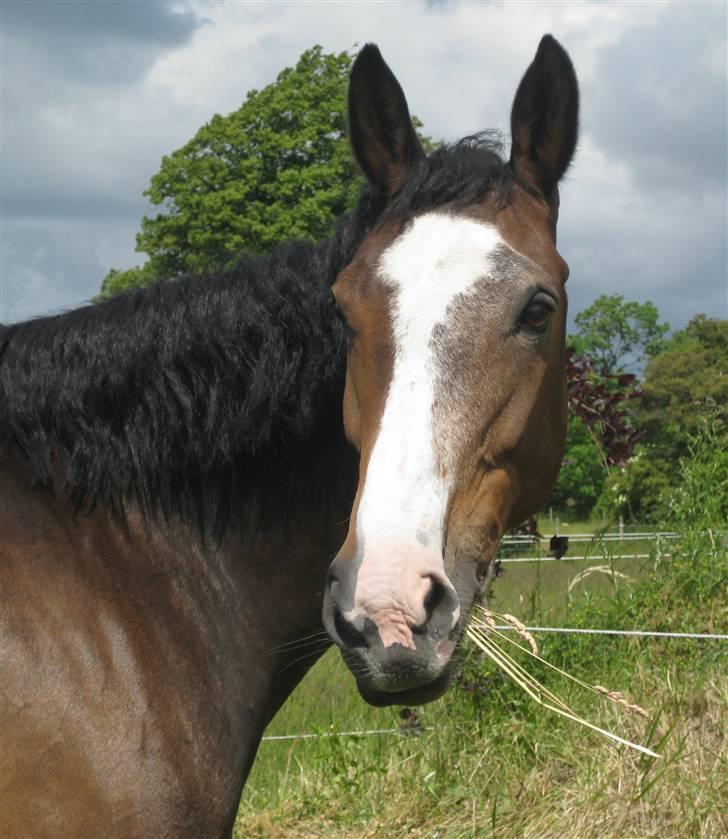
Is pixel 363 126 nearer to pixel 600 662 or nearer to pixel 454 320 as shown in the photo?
pixel 454 320

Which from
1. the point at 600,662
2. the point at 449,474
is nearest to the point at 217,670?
the point at 449,474

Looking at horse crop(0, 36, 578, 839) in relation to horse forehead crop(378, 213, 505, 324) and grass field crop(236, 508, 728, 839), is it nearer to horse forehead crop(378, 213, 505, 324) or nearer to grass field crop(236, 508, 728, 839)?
horse forehead crop(378, 213, 505, 324)

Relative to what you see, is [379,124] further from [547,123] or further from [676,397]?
[676,397]

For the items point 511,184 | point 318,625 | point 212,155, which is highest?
point 212,155

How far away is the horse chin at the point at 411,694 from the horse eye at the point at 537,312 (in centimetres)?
88

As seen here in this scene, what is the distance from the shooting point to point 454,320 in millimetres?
2381

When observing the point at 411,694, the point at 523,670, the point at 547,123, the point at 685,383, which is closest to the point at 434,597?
the point at 411,694

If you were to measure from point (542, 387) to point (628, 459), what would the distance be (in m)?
2.96

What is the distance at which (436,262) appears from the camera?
247 cm

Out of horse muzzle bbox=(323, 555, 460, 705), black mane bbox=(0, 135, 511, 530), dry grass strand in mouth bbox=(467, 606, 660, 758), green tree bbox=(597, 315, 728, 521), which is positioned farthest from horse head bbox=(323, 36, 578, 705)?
green tree bbox=(597, 315, 728, 521)

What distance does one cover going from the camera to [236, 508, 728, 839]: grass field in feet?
13.9

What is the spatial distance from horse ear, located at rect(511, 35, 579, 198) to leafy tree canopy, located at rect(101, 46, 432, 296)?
22369 mm

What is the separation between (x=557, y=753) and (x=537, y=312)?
3019mm

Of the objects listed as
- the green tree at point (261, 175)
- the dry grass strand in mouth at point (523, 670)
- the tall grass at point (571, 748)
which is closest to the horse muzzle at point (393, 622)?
the dry grass strand in mouth at point (523, 670)
